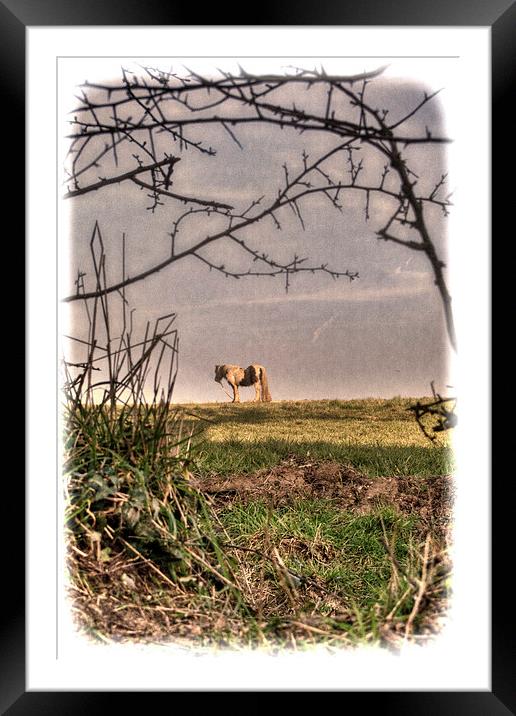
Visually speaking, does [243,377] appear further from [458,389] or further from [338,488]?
[458,389]

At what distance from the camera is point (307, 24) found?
1625 millimetres

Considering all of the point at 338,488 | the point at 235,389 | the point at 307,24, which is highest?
the point at 307,24

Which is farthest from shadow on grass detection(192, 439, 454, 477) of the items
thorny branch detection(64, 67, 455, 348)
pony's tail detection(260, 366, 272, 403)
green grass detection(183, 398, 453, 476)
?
thorny branch detection(64, 67, 455, 348)

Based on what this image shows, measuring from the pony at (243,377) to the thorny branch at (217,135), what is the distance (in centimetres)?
40

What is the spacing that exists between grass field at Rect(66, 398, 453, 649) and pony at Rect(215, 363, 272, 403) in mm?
194

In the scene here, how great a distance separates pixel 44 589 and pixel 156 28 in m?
1.47

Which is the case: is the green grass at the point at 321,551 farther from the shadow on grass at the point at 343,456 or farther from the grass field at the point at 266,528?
the shadow on grass at the point at 343,456

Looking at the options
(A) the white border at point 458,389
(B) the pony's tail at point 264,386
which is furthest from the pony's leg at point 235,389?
(A) the white border at point 458,389

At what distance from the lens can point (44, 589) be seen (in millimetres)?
1675

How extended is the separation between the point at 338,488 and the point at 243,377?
3.15 ft

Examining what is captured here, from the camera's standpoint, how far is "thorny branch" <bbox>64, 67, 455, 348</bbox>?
6.93ft

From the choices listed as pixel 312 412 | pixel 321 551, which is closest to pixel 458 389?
pixel 321 551

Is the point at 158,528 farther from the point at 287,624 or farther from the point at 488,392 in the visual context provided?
the point at 488,392

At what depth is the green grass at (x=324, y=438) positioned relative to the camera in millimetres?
3232
